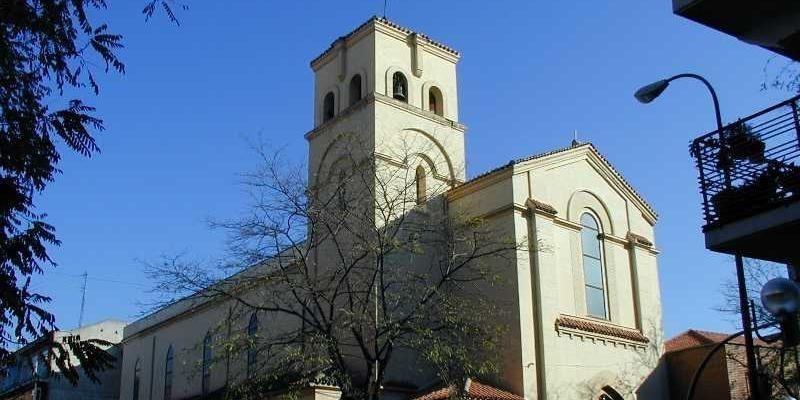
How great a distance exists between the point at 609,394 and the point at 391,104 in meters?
11.1

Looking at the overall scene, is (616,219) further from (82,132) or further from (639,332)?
(82,132)

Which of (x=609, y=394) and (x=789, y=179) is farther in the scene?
(x=609, y=394)

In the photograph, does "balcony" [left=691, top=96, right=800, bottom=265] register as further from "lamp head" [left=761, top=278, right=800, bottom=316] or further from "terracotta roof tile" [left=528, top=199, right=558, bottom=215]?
"terracotta roof tile" [left=528, top=199, right=558, bottom=215]

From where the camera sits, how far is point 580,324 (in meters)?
25.4

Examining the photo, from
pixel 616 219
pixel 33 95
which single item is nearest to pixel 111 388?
pixel 616 219

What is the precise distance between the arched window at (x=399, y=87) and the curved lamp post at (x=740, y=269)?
655 inches

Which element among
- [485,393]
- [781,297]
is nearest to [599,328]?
[485,393]

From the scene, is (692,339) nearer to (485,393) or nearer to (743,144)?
(485,393)

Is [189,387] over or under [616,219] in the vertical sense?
under

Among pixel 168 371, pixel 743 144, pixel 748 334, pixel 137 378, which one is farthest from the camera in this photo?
pixel 137 378

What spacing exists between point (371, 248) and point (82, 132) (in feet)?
38.3

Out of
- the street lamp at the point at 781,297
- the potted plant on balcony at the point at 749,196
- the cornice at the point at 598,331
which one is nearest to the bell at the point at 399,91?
the cornice at the point at 598,331

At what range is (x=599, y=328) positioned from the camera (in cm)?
2609

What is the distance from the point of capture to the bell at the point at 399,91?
29844 millimetres
